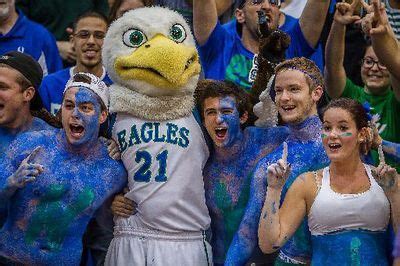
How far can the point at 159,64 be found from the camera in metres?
5.40

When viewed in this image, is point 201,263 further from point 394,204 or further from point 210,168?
point 394,204

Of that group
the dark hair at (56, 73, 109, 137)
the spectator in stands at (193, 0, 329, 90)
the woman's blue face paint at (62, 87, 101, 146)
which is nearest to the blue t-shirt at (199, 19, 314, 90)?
the spectator in stands at (193, 0, 329, 90)

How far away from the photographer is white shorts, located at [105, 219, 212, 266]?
17.8 ft

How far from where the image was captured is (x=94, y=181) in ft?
17.8

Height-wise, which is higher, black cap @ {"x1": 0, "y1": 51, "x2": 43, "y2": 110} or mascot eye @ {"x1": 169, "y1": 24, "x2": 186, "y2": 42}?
mascot eye @ {"x1": 169, "y1": 24, "x2": 186, "y2": 42}

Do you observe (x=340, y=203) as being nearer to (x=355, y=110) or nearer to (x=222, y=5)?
(x=355, y=110)

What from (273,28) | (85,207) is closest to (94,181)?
(85,207)

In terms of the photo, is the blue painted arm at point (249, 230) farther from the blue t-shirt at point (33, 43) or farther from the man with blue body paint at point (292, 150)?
the blue t-shirt at point (33, 43)

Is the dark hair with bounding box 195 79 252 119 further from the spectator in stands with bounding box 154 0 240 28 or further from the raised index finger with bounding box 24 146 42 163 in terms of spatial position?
the spectator in stands with bounding box 154 0 240 28

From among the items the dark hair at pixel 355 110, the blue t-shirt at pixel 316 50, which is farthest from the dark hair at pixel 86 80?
the blue t-shirt at pixel 316 50

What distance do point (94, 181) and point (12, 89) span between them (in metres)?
0.70

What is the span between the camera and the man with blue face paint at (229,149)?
552cm

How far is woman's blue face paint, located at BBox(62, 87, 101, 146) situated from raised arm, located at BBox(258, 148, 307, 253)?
3.36 feet

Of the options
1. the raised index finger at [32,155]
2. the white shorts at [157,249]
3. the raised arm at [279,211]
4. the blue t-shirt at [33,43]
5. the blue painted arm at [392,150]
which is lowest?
the white shorts at [157,249]
